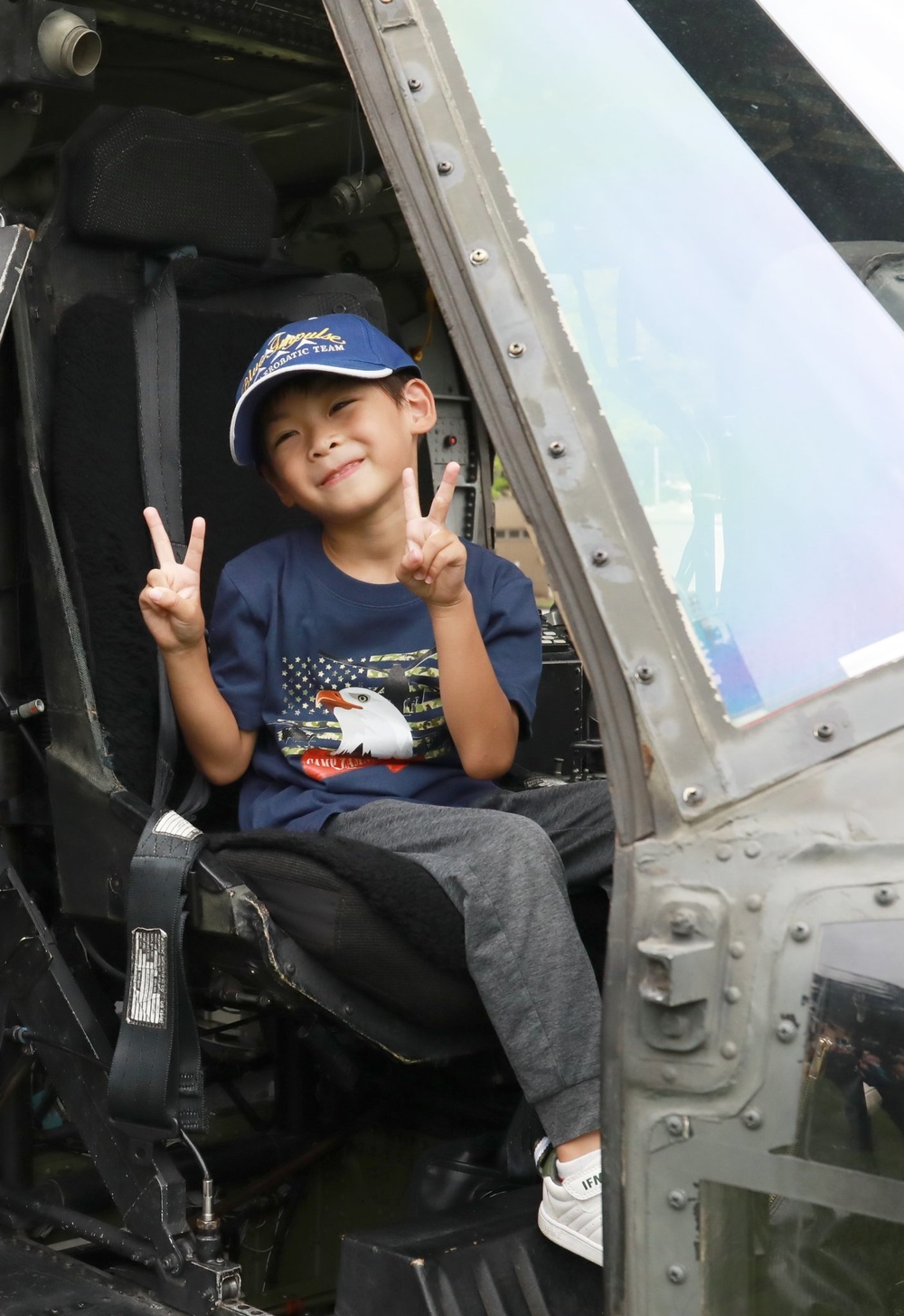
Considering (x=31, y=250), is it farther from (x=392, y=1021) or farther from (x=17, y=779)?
(x=392, y=1021)

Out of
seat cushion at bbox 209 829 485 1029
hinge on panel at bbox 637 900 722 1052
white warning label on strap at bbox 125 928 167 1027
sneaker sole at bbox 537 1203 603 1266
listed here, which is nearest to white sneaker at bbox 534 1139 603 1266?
sneaker sole at bbox 537 1203 603 1266

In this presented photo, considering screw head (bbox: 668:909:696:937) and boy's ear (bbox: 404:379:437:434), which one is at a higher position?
boy's ear (bbox: 404:379:437:434)

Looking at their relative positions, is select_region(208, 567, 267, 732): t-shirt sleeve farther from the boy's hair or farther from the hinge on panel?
the hinge on panel

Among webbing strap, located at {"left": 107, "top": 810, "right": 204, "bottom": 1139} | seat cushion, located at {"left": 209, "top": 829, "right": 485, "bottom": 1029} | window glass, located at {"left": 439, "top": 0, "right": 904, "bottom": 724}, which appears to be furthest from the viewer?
webbing strap, located at {"left": 107, "top": 810, "right": 204, "bottom": 1139}

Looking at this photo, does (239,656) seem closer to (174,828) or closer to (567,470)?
(174,828)

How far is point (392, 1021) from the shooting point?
65.4 inches

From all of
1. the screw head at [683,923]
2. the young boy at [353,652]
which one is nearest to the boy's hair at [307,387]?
the young boy at [353,652]

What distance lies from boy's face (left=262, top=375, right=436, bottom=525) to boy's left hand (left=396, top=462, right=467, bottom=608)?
0.90 feet

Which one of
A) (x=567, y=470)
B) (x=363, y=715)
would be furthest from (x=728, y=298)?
(x=363, y=715)

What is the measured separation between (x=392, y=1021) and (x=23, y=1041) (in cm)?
→ 55

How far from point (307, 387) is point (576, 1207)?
3.21ft

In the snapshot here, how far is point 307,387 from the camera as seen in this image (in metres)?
1.85

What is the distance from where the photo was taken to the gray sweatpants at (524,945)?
4.70 feet

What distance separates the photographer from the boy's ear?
193cm
